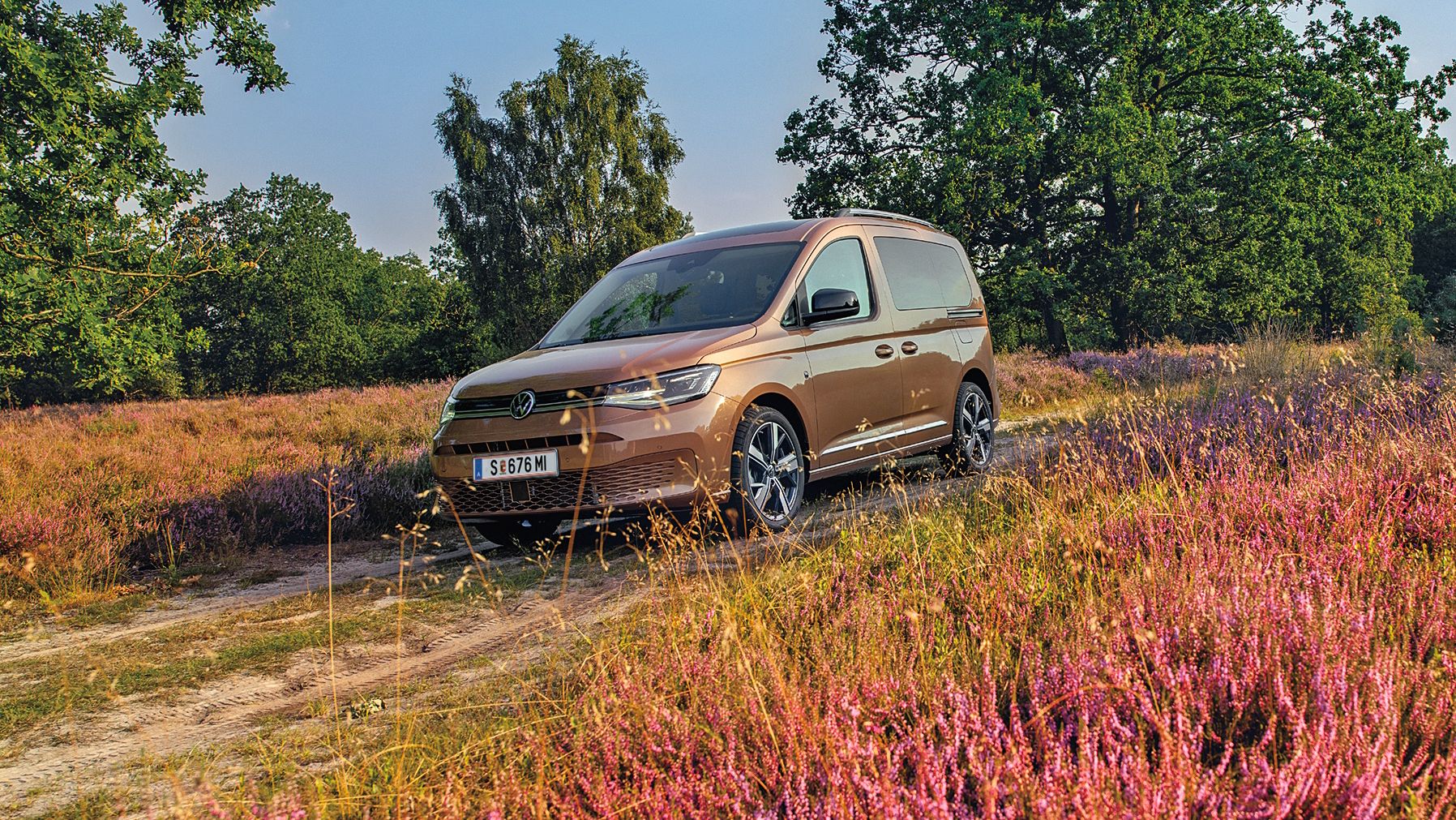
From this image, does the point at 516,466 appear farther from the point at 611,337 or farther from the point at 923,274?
the point at 923,274

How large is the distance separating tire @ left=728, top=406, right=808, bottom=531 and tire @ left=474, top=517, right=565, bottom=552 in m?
1.23

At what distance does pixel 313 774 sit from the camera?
2805mm

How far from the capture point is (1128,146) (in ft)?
86.0

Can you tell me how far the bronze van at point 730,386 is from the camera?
5.60 meters

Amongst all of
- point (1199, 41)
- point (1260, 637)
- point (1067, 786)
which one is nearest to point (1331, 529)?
point (1260, 637)

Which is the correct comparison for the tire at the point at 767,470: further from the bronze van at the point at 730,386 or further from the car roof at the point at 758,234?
the car roof at the point at 758,234

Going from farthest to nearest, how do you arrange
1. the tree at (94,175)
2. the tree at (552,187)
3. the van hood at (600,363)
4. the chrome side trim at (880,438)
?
1. the tree at (552,187)
2. the tree at (94,175)
3. the chrome side trim at (880,438)
4. the van hood at (600,363)

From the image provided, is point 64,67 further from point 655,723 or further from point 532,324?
point 532,324

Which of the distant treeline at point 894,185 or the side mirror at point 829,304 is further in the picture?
the distant treeline at point 894,185

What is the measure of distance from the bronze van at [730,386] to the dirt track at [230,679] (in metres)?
0.62

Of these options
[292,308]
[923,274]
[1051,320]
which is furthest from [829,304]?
[292,308]

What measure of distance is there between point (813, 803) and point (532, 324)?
39.7m

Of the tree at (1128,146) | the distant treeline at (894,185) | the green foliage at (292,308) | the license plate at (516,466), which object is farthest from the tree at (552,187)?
the license plate at (516,466)

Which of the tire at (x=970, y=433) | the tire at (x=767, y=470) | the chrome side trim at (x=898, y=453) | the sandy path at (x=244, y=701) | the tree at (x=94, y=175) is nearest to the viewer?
the sandy path at (x=244, y=701)
